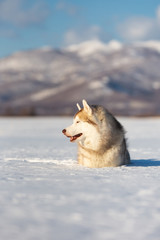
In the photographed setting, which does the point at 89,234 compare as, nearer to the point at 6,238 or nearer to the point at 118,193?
the point at 6,238

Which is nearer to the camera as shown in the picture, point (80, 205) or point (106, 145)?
point (80, 205)

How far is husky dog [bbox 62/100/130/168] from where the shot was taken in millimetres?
6887

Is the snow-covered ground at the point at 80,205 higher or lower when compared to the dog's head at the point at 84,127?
lower

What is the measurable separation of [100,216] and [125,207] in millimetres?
441

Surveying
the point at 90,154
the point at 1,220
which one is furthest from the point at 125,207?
the point at 90,154

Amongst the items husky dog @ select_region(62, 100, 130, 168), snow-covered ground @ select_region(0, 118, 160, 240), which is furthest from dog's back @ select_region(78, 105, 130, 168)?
snow-covered ground @ select_region(0, 118, 160, 240)

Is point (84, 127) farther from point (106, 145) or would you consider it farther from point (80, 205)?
point (80, 205)

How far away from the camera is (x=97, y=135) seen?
6887mm

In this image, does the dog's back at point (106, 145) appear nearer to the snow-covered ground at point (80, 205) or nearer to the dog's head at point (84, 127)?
the dog's head at point (84, 127)

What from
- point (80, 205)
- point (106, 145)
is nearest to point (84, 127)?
point (106, 145)

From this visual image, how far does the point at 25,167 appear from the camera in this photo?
292 inches

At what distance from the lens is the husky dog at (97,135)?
6.89 meters

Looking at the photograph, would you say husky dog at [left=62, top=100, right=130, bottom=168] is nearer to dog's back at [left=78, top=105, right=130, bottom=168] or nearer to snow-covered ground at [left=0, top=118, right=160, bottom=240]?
dog's back at [left=78, top=105, right=130, bottom=168]

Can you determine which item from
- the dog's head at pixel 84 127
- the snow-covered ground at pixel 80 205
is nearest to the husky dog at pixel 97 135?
the dog's head at pixel 84 127
